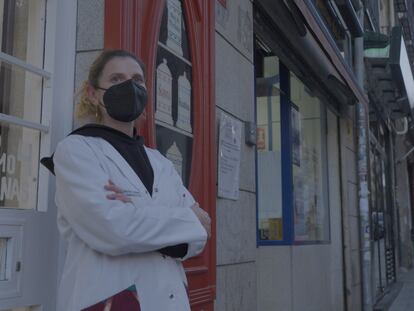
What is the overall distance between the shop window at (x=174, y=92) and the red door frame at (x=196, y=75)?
0.16 ft

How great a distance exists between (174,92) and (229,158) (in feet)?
3.14

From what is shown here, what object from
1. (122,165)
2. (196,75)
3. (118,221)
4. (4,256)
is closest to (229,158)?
(196,75)

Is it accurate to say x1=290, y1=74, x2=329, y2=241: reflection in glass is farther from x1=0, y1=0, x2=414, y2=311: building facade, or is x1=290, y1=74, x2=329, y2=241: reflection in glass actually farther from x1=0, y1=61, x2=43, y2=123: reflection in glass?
x1=0, y1=61, x2=43, y2=123: reflection in glass

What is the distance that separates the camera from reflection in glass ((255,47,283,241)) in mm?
6902

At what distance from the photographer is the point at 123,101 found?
2072mm

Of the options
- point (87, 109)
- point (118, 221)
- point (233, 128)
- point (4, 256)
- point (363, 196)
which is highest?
point (233, 128)

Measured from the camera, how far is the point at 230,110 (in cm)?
433

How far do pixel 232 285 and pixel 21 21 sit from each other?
2333 mm

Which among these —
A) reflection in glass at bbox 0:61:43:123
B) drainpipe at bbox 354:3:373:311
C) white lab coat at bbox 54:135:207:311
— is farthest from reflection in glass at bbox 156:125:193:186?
drainpipe at bbox 354:3:373:311

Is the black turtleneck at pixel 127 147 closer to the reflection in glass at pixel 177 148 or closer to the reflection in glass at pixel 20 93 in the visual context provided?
the reflection in glass at pixel 20 93

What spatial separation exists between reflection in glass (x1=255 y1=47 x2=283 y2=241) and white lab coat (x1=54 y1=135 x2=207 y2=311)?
16.2 ft

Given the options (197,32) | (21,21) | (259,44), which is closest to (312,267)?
(259,44)

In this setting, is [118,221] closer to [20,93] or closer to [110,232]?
[110,232]

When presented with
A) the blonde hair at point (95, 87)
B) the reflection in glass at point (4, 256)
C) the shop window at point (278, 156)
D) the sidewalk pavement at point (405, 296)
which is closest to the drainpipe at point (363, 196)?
the sidewalk pavement at point (405, 296)
